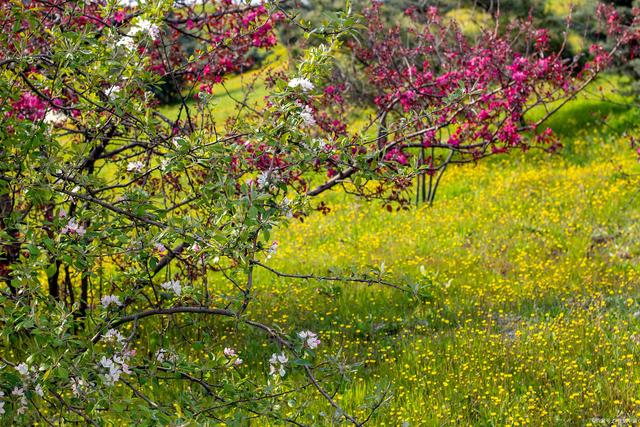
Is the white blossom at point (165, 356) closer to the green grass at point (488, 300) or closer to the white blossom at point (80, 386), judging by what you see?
the white blossom at point (80, 386)

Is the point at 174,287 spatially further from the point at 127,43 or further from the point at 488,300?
the point at 488,300

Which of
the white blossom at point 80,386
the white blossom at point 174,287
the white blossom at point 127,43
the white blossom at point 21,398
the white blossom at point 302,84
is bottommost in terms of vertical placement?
the white blossom at point 21,398

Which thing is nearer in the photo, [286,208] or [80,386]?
[80,386]

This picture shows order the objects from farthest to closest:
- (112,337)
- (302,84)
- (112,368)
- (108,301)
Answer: (108,301), (302,84), (112,337), (112,368)

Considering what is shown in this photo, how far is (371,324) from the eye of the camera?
5684 millimetres

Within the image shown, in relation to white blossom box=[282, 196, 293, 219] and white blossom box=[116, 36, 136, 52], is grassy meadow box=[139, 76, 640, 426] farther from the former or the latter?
white blossom box=[116, 36, 136, 52]

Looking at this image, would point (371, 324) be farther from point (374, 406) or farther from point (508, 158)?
point (508, 158)

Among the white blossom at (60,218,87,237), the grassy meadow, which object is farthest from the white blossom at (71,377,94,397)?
the grassy meadow

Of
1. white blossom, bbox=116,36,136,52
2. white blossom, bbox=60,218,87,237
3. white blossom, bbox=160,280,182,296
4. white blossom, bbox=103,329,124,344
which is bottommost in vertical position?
white blossom, bbox=103,329,124,344

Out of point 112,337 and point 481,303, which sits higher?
point 481,303

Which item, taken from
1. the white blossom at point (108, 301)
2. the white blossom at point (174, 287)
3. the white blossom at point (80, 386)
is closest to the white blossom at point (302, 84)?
the white blossom at point (174, 287)

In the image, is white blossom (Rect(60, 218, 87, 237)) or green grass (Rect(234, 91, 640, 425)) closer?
white blossom (Rect(60, 218, 87, 237))

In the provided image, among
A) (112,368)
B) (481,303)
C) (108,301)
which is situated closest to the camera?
(112,368)

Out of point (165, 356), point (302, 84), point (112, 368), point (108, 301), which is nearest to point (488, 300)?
point (165, 356)
